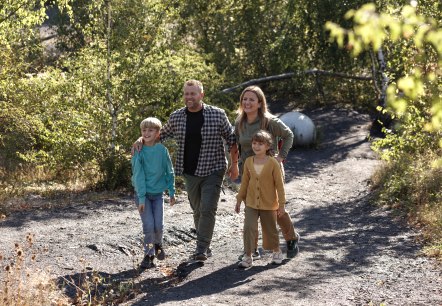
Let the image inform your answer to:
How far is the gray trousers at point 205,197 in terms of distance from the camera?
7719mm

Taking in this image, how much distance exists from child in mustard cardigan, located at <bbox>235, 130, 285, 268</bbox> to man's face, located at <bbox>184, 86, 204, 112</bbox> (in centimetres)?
71

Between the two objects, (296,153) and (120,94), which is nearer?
(120,94)

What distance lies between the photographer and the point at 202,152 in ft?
25.2

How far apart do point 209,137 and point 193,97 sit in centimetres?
46

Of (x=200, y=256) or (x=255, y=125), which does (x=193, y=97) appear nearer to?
(x=255, y=125)

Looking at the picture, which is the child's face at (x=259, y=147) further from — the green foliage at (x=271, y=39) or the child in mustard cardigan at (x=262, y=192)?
the green foliage at (x=271, y=39)

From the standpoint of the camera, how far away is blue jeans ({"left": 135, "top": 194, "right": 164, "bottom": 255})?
7.68m

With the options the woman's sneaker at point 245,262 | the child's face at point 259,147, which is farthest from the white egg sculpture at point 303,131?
the child's face at point 259,147

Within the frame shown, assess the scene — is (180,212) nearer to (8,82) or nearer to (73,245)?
(73,245)

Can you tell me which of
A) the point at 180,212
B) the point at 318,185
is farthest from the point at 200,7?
the point at 180,212

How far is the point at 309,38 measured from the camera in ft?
71.0

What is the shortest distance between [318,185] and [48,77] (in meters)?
5.76

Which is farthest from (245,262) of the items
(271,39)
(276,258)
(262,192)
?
(271,39)

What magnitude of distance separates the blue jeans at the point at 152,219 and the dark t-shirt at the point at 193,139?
0.47 m
